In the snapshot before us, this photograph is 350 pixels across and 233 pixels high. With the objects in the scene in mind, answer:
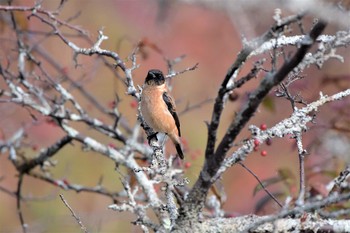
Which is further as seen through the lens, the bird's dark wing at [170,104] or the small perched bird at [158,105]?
the bird's dark wing at [170,104]

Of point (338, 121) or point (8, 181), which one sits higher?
point (8, 181)

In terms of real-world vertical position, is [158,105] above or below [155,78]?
below

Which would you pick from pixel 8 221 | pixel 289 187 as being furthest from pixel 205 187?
pixel 8 221

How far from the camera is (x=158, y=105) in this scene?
4625mm

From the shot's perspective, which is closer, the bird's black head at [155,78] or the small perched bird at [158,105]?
the small perched bird at [158,105]

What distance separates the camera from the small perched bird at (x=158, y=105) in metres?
4.49

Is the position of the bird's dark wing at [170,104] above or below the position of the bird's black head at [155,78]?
below

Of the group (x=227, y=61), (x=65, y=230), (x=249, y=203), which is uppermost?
(x=227, y=61)

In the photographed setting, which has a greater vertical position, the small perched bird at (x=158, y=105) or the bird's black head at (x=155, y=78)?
the bird's black head at (x=155, y=78)

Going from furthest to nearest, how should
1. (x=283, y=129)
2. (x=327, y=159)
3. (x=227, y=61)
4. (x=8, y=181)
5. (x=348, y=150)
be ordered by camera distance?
1. (x=227, y=61)
2. (x=8, y=181)
3. (x=327, y=159)
4. (x=348, y=150)
5. (x=283, y=129)

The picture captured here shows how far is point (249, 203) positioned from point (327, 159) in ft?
17.9

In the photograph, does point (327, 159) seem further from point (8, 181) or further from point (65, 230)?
point (8, 181)

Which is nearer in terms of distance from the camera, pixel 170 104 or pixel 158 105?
pixel 158 105

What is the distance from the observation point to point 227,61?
12320 millimetres
